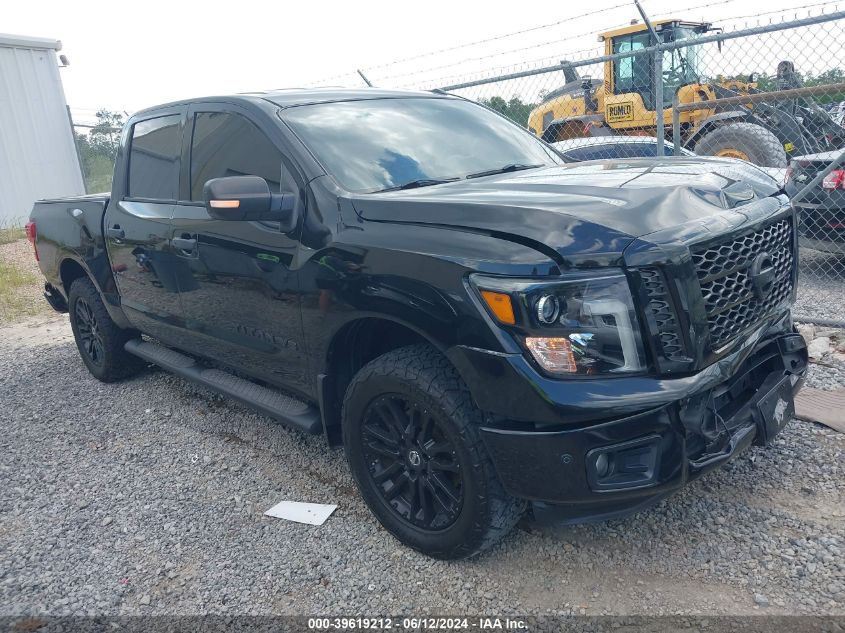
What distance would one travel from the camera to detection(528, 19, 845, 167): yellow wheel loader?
826cm

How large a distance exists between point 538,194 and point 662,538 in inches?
58.5

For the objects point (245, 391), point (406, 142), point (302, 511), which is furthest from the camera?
point (245, 391)

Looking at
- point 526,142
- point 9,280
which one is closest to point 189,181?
point 526,142

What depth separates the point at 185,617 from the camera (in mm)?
2637

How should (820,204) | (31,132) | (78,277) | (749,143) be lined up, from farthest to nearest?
(31,132), (749,143), (820,204), (78,277)

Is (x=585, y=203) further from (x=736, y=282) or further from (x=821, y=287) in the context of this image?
(x=821, y=287)

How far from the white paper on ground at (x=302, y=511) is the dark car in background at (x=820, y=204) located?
4.91m

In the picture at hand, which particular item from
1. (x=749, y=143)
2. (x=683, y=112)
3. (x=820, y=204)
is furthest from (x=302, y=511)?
(x=683, y=112)

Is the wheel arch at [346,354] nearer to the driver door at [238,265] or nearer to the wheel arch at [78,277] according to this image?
the driver door at [238,265]

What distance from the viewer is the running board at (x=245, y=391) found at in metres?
3.30

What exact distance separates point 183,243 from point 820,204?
5370mm

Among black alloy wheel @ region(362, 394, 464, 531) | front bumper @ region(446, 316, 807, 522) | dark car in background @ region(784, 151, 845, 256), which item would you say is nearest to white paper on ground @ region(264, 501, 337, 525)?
black alloy wheel @ region(362, 394, 464, 531)

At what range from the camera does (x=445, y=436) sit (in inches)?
102

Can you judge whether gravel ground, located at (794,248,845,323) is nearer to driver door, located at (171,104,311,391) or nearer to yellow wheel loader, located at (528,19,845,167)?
yellow wheel loader, located at (528,19,845,167)
